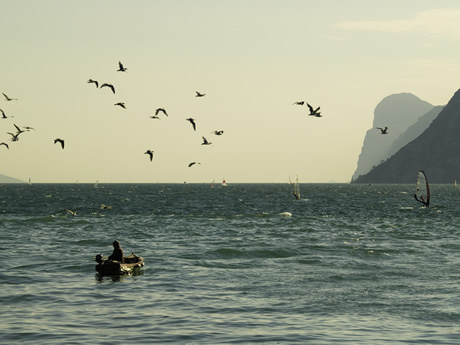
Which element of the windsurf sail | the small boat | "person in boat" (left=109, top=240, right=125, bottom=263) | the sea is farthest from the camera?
the windsurf sail

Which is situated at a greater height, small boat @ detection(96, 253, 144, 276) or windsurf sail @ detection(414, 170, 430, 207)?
windsurf sail @ detection(414, 170, 430, 207)

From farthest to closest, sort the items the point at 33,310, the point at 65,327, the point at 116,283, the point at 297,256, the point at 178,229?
1. the point at 178,229
2. the point at 297,256
3. the point at 116,283
4. the point at 33,310
5. the point at 65,327

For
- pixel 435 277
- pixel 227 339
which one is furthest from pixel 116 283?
pixel 435 277

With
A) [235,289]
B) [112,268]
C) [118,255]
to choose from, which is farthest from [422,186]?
[235,289]

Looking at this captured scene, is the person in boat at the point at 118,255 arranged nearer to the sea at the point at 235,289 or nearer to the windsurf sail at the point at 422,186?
the sea at the point at 235,289

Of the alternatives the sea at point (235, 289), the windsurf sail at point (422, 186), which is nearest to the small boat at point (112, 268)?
the sea at point (235, 289)

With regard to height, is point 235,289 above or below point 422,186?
below

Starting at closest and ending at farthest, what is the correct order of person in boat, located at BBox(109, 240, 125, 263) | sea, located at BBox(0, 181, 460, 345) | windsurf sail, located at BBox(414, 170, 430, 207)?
1. sea, located at BBox(0, 181, 460, 345)
2. person in boat, located at BBox(109, 240, 125, 263)
3. windsurf sail, located at BBox(414, 170, 430, 207)

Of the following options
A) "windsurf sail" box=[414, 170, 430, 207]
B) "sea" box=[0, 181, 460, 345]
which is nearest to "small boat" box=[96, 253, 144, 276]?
"sea" box=[0, 181, 460, 345]

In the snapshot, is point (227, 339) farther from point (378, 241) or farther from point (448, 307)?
point (378, 241)

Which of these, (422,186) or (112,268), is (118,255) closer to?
(112,268)

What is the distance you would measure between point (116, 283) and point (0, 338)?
1219cm

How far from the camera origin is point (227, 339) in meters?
23.3

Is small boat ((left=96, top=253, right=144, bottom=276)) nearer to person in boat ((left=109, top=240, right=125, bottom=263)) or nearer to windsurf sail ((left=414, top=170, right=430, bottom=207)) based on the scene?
person in boat ((left=109, top=240, right=125, bottom=263))
